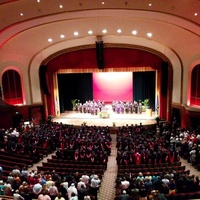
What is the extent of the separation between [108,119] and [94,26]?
7740 mm

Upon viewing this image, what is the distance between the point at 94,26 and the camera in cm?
1513

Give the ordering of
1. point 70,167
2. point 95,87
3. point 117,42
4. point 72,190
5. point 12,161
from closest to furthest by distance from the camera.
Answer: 1. point 72,190
2. point 70,167
3. point 12,161
4. point 117,42
5. point 95,87

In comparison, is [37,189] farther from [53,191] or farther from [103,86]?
[103,86]

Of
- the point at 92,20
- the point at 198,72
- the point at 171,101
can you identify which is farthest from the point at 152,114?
the point at 92,20

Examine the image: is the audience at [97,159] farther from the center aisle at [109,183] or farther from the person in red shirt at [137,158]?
the center aisle at [109,183]

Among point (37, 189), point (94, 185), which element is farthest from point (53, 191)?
point (94, 185)

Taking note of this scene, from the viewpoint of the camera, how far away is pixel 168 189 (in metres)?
7.35

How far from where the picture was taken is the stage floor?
18.8 metres

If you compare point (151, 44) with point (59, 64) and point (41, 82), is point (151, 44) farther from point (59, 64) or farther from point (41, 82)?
point (41, 82)

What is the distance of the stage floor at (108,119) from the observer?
1880 centimetres

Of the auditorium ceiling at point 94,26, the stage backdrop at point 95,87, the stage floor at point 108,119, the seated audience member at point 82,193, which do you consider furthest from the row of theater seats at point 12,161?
the stage backdrop at point 95,87

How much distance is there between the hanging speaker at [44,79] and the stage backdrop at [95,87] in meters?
2.30

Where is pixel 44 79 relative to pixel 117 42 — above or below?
below

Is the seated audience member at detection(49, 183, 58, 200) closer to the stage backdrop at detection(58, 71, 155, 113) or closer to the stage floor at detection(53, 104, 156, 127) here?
the stage floor at detection(53, 104, 156, 127)
